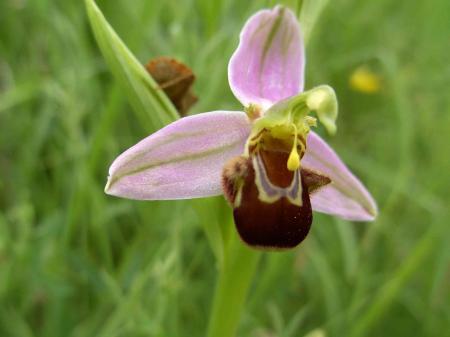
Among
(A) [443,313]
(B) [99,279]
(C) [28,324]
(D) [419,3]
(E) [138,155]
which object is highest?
(E) [138,155]

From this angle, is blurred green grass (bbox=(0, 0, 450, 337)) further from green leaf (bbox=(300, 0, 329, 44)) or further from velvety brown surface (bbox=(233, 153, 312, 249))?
velvety brown surface (bbox=(233, 153, 312, 249))

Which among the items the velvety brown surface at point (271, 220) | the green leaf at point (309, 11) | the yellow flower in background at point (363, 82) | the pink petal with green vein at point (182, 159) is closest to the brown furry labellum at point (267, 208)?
the velvety brown surface at point (271, 220)

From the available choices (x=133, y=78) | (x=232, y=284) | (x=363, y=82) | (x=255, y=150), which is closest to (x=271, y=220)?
(x=255, y=150)

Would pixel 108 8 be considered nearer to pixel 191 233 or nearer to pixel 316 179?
pixel 191 233

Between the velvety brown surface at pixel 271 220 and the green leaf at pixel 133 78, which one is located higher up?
the green leaf at pixel 133 78

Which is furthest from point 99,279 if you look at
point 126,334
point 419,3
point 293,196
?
point 419,3

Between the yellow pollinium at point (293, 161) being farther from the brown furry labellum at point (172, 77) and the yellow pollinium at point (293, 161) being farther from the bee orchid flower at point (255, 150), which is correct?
the brown furry labellum at point (172, 77)
